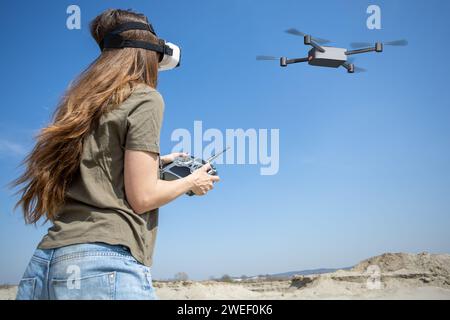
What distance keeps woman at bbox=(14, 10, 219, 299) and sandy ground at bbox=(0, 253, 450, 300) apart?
17.4 metres

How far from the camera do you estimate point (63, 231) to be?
197 centimetres

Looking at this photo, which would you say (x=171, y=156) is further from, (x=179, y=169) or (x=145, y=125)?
(x=145, y=125)

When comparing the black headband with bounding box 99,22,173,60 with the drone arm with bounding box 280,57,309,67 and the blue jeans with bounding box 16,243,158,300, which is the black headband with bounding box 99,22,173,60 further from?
the drone arm with bounding box 280,57,309,67

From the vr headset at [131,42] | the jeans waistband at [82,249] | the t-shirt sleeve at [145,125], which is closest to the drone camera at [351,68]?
the vr headset at [131,42]

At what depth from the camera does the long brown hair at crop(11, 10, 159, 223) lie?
6.89 feet

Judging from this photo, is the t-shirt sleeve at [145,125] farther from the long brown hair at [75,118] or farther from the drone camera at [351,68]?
the drone camera at [351,68]

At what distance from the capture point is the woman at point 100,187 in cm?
190

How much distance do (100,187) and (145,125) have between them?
1.16 ft

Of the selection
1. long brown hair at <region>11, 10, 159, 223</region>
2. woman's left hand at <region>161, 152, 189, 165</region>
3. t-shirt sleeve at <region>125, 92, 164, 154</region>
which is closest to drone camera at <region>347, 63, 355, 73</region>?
woman's left hand at <region>161, 152, 189, 165</region>

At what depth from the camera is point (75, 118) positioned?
6.84ft

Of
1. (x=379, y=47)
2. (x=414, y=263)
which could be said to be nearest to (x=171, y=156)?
(x=414, y=263)
